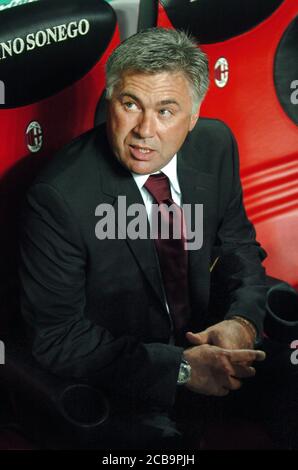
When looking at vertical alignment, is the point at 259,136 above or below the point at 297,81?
below

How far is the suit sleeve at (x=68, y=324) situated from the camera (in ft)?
4.90

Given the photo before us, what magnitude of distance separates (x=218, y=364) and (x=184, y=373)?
0.08 meters

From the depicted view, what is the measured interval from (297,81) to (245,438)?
1040 millimetres

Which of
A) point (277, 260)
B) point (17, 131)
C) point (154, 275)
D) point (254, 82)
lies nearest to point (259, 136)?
point (254, 82)

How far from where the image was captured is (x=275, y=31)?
6.87ft

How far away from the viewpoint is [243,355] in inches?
62.1

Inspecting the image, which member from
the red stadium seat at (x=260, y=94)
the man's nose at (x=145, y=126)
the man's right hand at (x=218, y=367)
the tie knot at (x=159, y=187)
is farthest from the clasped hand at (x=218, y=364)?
the red stadium seat at (x=260, y=94)

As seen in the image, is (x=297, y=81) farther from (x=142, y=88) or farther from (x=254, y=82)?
(x=142, y=88)

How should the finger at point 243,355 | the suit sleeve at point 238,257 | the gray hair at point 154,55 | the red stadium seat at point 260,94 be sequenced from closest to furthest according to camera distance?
the gray hair at point 154,55 < the finger at point 243,355 < the suit sleeve at point 238,257 < the red stadium seat at point 260,94

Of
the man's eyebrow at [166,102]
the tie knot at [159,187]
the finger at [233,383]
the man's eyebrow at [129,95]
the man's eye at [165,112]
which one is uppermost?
the man's eyebrow at [129,95]

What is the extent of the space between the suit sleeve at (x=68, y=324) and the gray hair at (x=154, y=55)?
0.27 meters

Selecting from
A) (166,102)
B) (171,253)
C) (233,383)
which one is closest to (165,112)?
(166,102)

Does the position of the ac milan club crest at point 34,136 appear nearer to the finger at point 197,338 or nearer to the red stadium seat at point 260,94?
the red stadium seat at point 260,94

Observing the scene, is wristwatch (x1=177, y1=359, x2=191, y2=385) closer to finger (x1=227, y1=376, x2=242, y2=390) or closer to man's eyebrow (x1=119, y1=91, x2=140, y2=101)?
finger (x1=227, y1=376, x2=242, y2=390)
